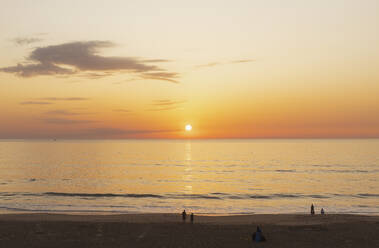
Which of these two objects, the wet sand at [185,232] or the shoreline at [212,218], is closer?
the wet sand at [185,232]

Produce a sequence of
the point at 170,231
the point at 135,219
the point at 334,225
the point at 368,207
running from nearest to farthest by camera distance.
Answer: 1. the point at 170,231
2. the point at 334,225
3. the point at 135,219
4. the point at 368,207

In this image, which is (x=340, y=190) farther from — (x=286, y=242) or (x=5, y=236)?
(x=5, y=236)

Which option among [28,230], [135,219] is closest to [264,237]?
[135,219]

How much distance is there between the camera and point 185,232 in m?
32.7

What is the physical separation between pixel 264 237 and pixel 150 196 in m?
35.6

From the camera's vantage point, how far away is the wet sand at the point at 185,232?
2878 centimetres

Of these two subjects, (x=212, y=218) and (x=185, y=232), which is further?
(x=212, y=218)

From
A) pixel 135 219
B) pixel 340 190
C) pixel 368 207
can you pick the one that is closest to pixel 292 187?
pixel 340 190

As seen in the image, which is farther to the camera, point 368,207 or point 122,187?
point 122,187

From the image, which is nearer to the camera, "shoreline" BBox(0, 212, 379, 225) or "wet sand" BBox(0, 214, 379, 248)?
"wet sand" BBox(0, 214, 379, 248)

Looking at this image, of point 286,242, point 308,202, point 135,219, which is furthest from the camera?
point 308,202

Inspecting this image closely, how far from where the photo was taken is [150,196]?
207 feet

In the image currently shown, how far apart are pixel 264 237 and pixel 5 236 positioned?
22247 mm

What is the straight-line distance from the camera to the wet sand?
28.8 meters
